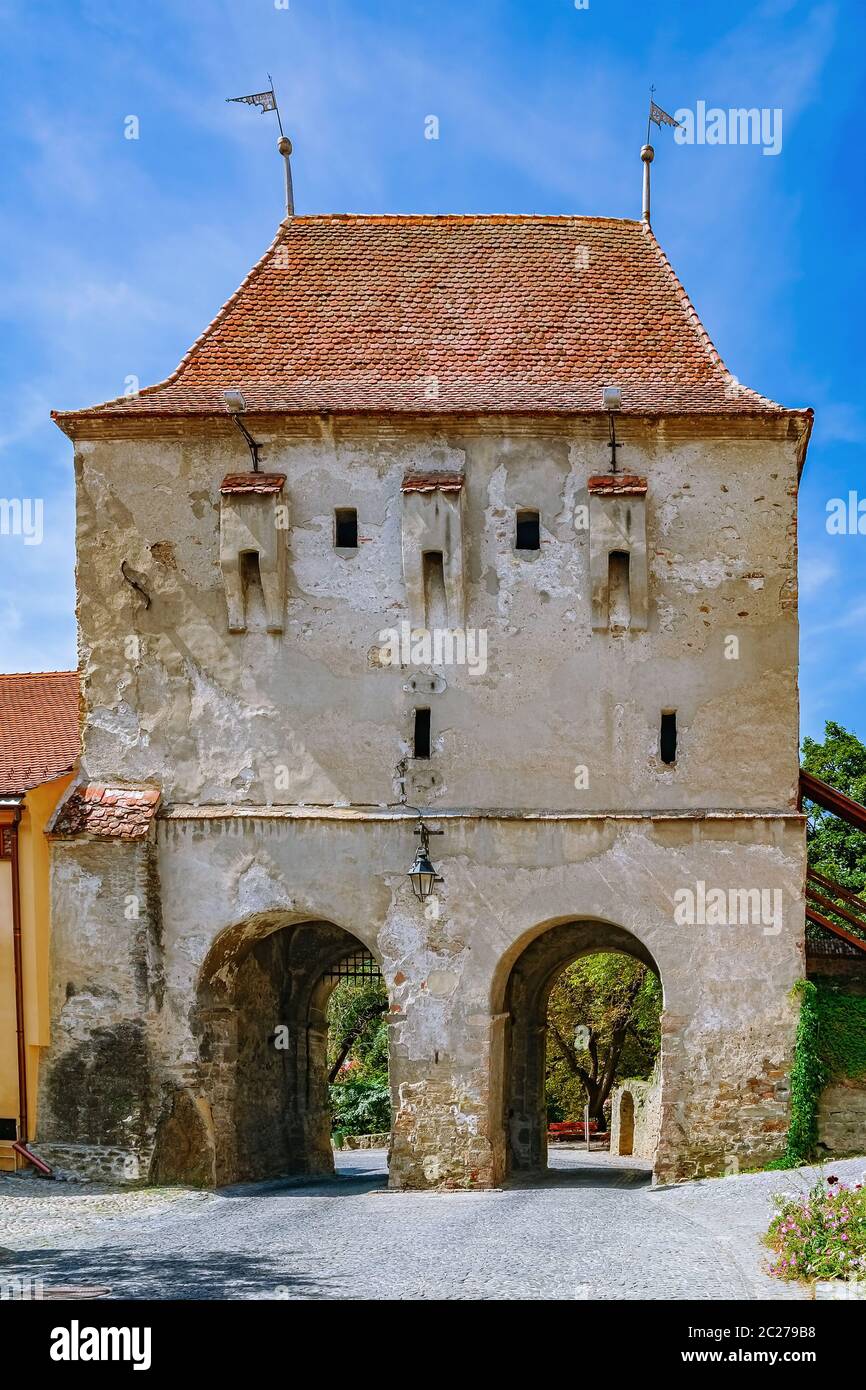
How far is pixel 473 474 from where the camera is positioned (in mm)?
18844

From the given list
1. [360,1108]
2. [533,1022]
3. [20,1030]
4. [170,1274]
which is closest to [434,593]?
[533,1022]

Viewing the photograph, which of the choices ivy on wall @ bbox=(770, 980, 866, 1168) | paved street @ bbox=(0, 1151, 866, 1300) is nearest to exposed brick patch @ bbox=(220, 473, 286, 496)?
paved street @ bbox=(0, 1151, 866, 1300)

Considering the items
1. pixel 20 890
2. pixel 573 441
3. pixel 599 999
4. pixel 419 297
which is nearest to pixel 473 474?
pixel 573 441

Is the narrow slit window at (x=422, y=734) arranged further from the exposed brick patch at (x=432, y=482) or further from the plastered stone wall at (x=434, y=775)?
the exposed brick patch at (x=432, y=482)

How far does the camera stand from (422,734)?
18.6 meters

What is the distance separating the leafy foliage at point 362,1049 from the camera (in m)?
38.9

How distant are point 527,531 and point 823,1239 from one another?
10.1 meters

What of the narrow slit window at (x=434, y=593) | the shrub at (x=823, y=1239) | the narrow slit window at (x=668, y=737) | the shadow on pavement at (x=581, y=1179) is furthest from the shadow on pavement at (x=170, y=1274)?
the narrow slit window at (x=434, y=593)

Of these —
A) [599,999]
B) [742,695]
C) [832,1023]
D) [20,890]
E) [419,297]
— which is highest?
[419,297]

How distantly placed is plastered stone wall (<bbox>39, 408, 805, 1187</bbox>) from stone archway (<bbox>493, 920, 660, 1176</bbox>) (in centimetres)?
197

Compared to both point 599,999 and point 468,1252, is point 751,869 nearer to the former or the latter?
point 468,1252

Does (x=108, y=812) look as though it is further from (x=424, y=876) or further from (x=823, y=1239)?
(x=823, y=1239)

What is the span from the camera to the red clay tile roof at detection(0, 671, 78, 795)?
18766mm
